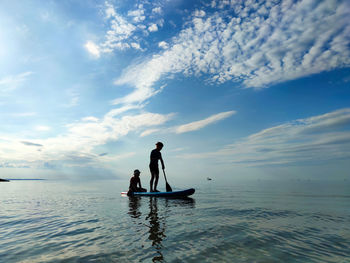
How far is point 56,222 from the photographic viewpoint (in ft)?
24.5

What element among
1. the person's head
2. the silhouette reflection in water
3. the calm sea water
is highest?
the person's head

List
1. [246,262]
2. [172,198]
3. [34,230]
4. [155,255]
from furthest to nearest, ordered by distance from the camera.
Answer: [172,198] → [34,230] → [155,255] → [246,262]

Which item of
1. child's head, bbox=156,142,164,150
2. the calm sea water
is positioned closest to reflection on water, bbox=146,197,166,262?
the calm sea water

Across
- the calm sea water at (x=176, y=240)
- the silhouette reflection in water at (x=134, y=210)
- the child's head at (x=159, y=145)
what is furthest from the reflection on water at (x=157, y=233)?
the child's head at (x=159, y=145)

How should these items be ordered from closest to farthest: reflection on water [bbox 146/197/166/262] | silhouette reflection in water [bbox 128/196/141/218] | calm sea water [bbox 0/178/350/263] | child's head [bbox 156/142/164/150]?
calm sea water [bbox 0/178/350/263] < reflection on water [bbox 146/197/166/262] < silhouette reflection in water [bbox 128/196/141/218] < child's head [bbox 156/142/164/150]

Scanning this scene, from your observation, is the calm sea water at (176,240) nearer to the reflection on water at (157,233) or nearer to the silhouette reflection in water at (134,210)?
the reflection on water at (157,233)

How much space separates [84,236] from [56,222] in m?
2.90

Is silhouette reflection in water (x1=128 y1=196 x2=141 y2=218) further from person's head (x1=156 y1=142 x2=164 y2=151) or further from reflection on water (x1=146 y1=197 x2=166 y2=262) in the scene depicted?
person's head (x1=156 y1=142 x2=164 y2=151)

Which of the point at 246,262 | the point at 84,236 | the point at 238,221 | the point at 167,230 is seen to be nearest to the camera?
the point at 246,262

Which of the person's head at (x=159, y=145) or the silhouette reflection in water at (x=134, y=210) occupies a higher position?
the person's head at (x=159, y=145)

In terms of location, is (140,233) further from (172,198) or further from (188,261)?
(172,198)

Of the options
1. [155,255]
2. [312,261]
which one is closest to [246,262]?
[312,261]

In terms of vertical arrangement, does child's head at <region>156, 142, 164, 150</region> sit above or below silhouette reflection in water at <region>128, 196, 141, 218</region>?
above

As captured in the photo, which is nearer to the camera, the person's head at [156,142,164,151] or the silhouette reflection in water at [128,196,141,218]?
the silhouette reflection in water at [128,196,141,218]
